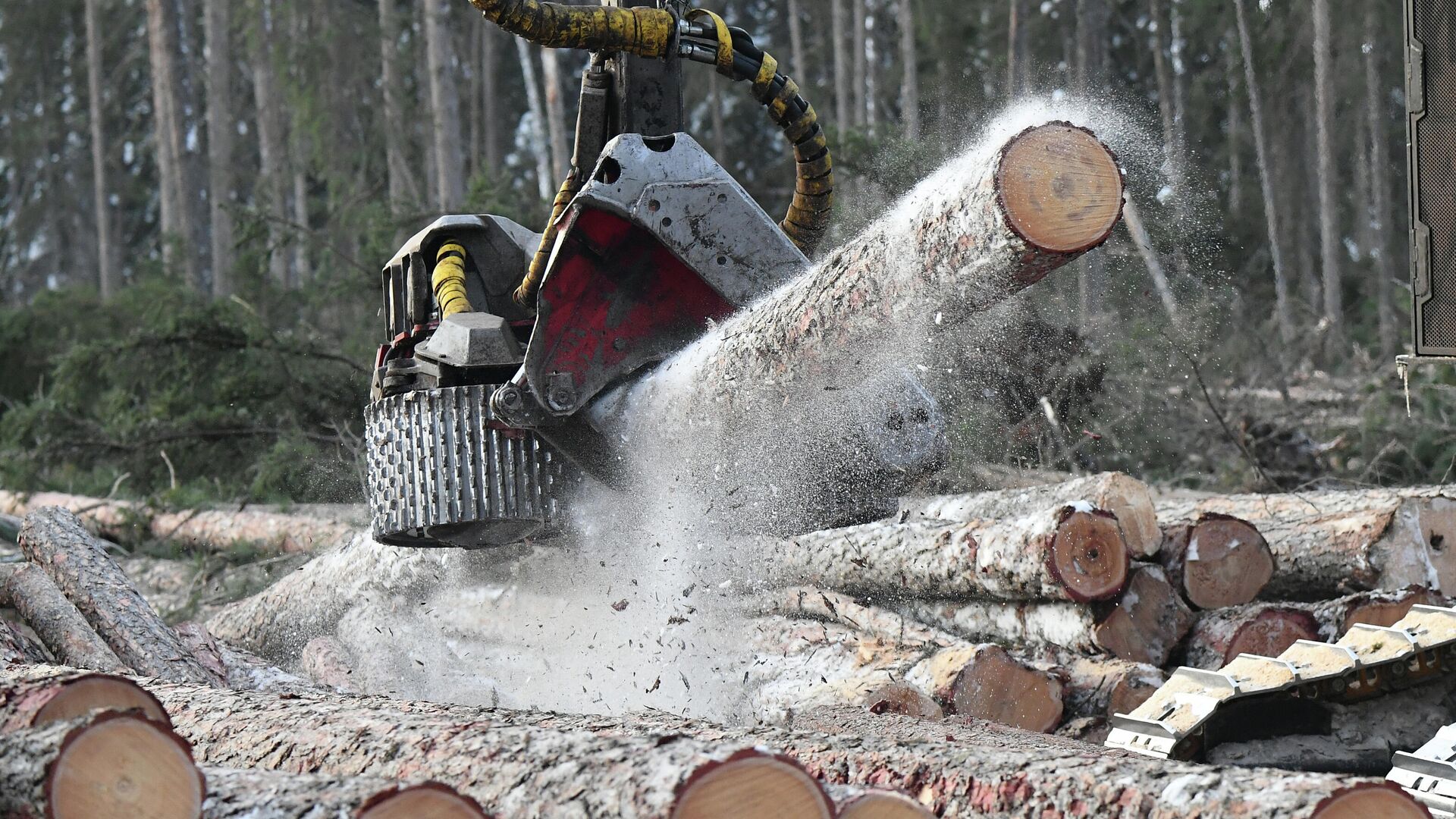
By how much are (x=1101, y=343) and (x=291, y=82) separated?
→ 1324cm

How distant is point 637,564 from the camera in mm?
4840

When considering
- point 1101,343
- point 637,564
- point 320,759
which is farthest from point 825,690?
point 1101,343

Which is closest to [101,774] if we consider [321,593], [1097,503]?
[1097,503]

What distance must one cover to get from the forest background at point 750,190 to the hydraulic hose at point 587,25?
3.48 ft

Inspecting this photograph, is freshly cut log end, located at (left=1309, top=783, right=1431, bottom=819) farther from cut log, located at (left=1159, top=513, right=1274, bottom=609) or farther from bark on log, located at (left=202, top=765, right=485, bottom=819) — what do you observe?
cut log, located at (left=1159, top=513, right=1274, bottom=609)

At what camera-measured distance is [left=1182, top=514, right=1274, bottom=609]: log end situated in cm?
476

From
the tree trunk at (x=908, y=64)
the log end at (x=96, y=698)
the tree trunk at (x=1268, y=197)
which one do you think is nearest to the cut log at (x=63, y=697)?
the log end at (x=96, y=698)

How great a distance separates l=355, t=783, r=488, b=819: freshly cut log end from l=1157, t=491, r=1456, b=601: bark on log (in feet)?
11.5

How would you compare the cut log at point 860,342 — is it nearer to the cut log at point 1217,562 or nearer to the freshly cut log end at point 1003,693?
the freshly cut log end at point 1003,693

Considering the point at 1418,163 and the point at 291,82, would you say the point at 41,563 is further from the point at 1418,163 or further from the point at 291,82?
the point at 291,82

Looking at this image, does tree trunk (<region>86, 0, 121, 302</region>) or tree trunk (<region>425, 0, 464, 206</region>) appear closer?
tree trunk (<region>425, 0, 464, 206</region>)

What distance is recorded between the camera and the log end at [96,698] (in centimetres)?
277

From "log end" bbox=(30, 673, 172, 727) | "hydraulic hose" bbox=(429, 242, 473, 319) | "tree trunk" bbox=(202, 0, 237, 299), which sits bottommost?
"log end" bbox=(30, 673, 172, 727)

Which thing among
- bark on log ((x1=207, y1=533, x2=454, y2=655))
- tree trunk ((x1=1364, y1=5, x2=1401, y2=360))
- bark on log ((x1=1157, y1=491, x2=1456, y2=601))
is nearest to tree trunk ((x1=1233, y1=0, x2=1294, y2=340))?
tree trunk ((x1=1364, y1=5, x2=1401, y2=360))
